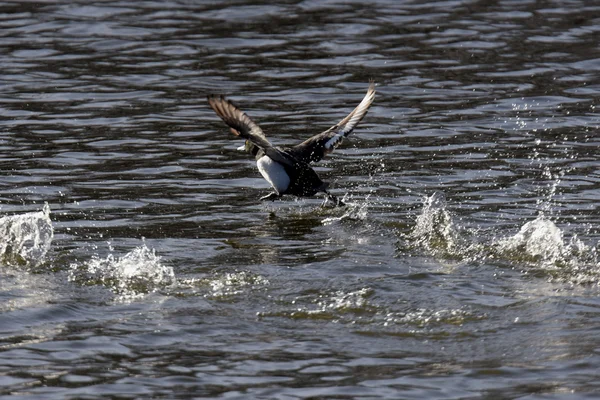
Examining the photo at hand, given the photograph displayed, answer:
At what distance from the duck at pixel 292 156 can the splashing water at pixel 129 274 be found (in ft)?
6.29

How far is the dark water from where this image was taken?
6516mm

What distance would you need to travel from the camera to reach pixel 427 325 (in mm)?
7055

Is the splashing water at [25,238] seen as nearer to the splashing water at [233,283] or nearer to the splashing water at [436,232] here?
the splashing water at [233,283]

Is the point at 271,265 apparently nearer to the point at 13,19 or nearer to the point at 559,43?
the point at 559,43

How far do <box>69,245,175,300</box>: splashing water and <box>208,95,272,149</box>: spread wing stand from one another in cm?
181

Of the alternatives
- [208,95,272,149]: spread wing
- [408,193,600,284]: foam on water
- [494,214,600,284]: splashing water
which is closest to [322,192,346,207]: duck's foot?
[208,95,272,149]: spread wing

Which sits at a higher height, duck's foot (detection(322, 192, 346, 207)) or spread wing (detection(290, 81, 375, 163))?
spread wing (detection(290, 81, 375, 163))

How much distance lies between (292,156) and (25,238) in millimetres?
2994

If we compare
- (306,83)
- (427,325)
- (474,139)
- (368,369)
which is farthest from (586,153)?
(368,369)

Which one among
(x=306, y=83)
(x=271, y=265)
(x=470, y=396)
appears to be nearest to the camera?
(x=470, y=396)

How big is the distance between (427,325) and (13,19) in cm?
1326

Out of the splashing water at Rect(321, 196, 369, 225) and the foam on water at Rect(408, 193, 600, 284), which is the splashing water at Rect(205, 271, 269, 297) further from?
the splashing water at Rect(321, 196, 369, 225)

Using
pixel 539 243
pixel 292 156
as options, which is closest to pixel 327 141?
pixel 292 156

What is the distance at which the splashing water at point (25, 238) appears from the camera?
28.1ft
